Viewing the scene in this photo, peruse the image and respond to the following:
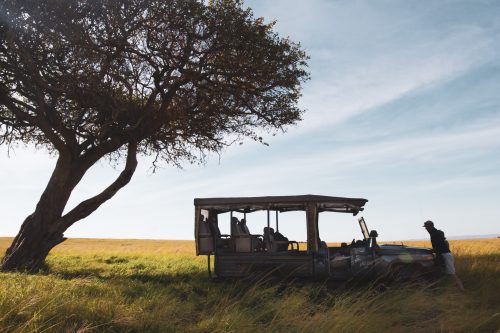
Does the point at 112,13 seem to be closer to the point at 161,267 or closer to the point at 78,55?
the point at 78,55

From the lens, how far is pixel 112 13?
15891 mm

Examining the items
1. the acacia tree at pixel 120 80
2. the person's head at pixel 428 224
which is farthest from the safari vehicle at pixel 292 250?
the acacia tree at pixel 120 80

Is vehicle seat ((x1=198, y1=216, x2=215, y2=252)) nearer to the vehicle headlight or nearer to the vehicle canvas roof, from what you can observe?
the vehicle canvas roof

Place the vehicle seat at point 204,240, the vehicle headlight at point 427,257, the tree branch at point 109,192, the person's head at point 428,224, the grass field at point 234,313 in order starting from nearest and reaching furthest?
the grass field at point 234,313 → the vehicle headlight at point 427,257 → the vehicle seat at point 204,240 → the person's head at point 428,224 → the tree branch at point 109,192

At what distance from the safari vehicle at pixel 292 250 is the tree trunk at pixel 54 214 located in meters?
7.88

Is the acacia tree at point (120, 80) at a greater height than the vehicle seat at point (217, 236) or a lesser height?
greater

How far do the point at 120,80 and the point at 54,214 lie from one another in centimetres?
611

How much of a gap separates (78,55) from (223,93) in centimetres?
568

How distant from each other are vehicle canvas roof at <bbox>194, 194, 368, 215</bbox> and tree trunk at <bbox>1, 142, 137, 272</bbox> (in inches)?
312

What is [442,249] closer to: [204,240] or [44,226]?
[204,240]

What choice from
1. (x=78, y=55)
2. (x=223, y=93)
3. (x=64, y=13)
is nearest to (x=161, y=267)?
(x=223, y=93)

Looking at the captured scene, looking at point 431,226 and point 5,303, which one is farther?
point 431,226

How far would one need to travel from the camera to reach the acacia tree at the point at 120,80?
1571 cm

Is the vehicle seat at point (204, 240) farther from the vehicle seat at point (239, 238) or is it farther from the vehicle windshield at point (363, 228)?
the vehicle windshield at point (363, 228)
